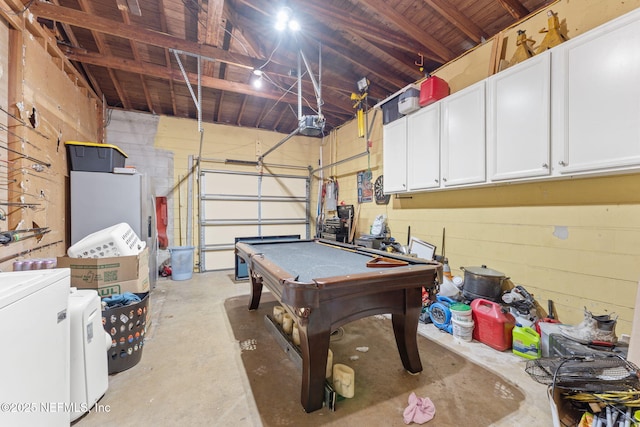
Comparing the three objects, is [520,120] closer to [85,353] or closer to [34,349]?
[34,349]

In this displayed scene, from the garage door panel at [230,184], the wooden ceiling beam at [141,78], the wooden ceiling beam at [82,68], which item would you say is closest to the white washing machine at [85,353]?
the wooden ceiling beam at [141,78]

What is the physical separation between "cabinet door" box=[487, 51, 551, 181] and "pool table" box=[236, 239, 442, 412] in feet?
4.29

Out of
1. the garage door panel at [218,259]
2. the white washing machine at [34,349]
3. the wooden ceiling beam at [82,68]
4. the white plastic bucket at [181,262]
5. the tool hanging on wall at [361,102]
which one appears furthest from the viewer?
the garage door panel at [218,259]

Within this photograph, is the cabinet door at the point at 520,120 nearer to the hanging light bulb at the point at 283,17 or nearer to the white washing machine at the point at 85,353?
the hanging light bulb at the point at 283,17

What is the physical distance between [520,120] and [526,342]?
1.96 meters

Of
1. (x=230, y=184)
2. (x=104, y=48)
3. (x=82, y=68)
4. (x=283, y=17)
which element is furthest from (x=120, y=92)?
(x=283, y=17)

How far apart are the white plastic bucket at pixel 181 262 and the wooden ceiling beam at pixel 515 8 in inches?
217

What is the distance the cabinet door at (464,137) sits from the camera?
2.65m

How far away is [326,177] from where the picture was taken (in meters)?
6.17

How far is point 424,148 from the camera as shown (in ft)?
10.8

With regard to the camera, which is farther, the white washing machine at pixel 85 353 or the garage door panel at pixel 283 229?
the garage door panel at pixel 283 229

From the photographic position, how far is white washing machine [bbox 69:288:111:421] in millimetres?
1466

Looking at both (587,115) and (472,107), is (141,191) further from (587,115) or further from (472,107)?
(587,115)

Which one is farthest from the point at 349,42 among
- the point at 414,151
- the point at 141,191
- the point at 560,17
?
the point at 141,191
